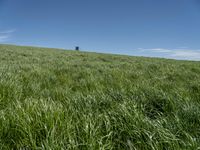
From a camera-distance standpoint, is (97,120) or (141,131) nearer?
(141,131)

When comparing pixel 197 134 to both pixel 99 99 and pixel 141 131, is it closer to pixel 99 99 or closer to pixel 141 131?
pixel 141 131

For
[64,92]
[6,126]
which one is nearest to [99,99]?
[64,92]

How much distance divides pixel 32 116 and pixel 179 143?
5.09 feet

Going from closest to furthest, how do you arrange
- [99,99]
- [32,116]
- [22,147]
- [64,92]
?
[22,147] → [32,116] → [99,99] → [64,92]

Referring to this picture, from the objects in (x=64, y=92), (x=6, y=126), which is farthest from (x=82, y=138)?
(x=64, y=92)

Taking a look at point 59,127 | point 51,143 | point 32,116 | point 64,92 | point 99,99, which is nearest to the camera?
point 51,143

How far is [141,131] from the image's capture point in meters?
2.06

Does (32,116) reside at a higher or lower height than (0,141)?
higher

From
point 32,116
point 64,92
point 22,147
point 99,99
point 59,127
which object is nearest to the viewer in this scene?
point 22,147

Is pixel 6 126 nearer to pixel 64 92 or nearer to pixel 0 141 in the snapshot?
pixel 0 141

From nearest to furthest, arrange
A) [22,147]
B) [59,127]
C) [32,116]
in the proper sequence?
[22,147]
[59,127]
[32,116]

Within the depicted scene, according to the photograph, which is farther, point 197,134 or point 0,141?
point 197,134

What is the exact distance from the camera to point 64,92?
12.6ft

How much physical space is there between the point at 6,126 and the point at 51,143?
67 centimetres
